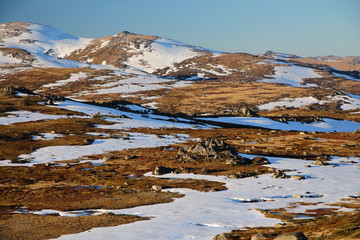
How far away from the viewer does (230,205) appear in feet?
152

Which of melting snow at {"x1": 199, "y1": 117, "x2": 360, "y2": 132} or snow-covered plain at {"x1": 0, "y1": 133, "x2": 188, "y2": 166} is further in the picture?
Answer: melting snow at {"x1": 199, "y1": 117, "x2": 360, "y2": 132}

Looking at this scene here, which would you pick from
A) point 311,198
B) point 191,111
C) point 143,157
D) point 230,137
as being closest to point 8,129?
point 143,157

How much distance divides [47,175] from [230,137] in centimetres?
5962

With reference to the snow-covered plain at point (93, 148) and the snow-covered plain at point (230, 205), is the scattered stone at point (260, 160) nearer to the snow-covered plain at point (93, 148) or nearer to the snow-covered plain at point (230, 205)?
the snow-covered plain at point (230, 205)

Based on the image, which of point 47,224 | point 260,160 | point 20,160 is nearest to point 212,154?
point 260,160

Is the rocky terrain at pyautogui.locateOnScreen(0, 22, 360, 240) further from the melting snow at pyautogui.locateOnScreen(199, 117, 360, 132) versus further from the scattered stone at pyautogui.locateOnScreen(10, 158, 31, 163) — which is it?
the melting snow at pyautogui.locateOnScreen(199, 117, 360, 132)

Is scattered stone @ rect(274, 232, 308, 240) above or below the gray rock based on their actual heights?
above

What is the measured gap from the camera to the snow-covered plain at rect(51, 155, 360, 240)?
36.3 meters

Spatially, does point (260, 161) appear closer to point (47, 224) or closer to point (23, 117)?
point (47, 224)

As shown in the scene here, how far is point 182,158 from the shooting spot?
77625 millimetres

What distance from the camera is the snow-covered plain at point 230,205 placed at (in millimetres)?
36281

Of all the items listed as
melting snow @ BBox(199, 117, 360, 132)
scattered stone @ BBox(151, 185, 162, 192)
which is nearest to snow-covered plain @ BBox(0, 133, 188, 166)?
scattered stone @ BBox(151, 185, 162, 192)

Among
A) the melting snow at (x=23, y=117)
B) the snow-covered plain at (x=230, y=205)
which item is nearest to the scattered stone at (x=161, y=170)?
the snow-covered plain at (x=230, y=205)

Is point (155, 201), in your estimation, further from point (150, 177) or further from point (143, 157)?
point (143, 157)
